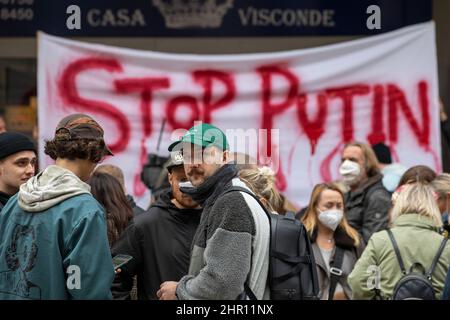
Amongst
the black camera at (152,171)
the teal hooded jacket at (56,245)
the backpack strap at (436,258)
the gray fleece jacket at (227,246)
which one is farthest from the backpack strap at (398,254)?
the black camera at (152,171)

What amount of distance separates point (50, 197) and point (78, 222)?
173 mm

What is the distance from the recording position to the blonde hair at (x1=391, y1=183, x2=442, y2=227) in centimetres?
501

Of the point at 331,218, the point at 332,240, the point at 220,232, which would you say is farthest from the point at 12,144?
the point at 332,240

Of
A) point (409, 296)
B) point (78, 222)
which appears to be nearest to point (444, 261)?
point (409, 296)

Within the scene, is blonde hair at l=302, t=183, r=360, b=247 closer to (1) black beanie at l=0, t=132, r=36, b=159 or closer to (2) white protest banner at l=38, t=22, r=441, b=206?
(2) white protest banner at l=38, t=22, r=441, b=206

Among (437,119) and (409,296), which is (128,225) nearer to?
(409,296)

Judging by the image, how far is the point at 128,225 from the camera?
16.6ft

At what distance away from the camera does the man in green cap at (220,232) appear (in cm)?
372

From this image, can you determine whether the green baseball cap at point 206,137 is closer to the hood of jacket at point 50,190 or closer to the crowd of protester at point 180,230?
the crowd of protester at point 180,230

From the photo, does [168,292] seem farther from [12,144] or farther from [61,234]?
[12,144]

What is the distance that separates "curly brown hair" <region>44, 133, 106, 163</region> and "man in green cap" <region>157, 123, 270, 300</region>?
0.42 meters

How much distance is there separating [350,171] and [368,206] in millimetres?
455

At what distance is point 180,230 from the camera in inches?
191

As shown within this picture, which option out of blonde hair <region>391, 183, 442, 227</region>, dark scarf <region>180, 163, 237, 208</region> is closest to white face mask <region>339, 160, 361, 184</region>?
blonde hair <region>391, 183, 442, 227</region>
